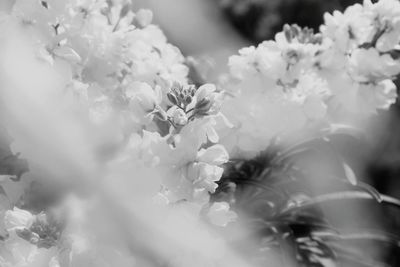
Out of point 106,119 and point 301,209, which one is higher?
point 301,209

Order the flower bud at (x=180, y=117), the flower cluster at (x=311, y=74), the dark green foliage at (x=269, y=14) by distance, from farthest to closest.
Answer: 1. the dark green foliage at (x=269, y=14)
2. the flower cluster at (x=311, y=74)
3. the flower bud at (x=180, y=117)

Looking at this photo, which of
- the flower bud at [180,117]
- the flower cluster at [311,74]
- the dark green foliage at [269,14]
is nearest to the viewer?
the flower bud at [180,117]

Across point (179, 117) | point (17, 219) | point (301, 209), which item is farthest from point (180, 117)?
point (301, 209)

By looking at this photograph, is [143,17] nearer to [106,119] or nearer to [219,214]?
[106,119]

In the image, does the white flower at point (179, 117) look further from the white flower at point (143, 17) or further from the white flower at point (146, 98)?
the white flower at point (143, 17)

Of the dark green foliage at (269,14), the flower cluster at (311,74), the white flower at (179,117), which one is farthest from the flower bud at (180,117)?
→ the dark green foliage at (269,14)

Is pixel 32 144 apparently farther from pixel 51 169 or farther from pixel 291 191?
pixel 291 191

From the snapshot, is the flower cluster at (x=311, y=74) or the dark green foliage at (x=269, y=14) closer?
the flower cluster at (x=311, y=74)

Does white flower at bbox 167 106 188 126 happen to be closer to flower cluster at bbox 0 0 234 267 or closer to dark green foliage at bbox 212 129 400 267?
flower cluster at bbox 0 0 234 267

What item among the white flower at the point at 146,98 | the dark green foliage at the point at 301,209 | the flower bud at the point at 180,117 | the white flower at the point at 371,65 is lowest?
the flower bud at the point at 180,117

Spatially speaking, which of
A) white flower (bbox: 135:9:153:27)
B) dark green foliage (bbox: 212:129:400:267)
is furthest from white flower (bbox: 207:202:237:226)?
white flower (bbox: 135:9:153:27)
